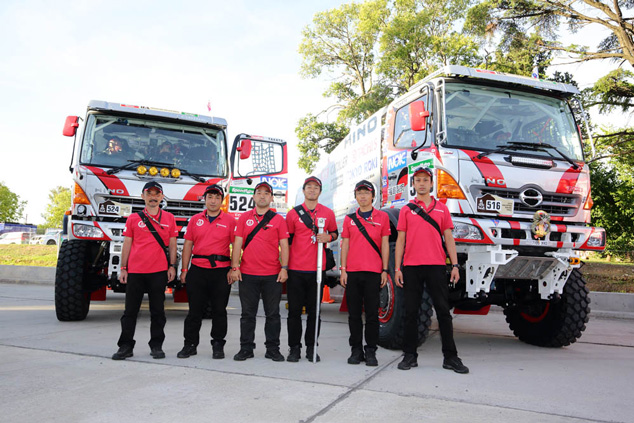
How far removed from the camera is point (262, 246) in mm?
5188

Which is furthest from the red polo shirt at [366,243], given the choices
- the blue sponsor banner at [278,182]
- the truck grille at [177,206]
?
the blue sponsor banner at [278,182]

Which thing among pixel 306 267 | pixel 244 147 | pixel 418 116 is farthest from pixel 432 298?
pixel 244 147

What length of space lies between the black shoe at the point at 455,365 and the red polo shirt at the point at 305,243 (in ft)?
5.00

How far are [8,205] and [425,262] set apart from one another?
63.9 m

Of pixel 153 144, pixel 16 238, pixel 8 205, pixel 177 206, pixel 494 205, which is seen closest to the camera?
pixel 494 205

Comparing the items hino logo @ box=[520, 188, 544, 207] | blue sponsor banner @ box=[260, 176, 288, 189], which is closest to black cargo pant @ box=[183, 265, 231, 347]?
hino logo @ box=[520, 188, 544, 207]

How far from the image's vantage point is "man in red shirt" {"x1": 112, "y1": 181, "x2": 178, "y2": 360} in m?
5.05

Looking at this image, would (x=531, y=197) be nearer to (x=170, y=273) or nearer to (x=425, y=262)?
(x=425, y=262)

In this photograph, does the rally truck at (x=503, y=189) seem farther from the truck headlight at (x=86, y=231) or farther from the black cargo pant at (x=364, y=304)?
the truck headlight at (x=86, y=231)

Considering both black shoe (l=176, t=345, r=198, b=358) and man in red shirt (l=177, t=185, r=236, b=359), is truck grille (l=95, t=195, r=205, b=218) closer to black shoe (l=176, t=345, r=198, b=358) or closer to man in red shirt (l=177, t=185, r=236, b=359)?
man in red shirt (l=177, t=185, r=236, b=359)

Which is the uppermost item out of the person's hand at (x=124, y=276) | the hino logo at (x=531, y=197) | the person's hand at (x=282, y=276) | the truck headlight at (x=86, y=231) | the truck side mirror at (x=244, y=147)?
the truck side mirror at (x=244, y=147)

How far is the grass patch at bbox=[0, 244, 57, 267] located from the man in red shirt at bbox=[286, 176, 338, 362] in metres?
18.0

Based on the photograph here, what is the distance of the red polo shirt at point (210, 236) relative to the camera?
523 centimetres

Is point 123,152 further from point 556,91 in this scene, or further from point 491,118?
point 556,91
